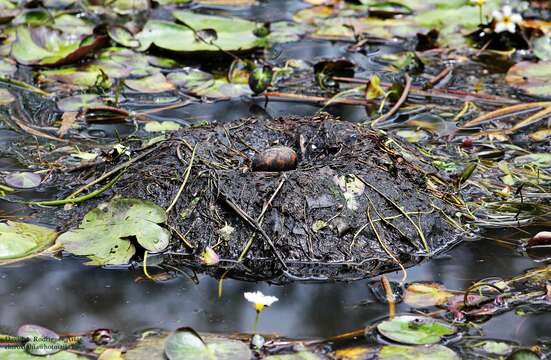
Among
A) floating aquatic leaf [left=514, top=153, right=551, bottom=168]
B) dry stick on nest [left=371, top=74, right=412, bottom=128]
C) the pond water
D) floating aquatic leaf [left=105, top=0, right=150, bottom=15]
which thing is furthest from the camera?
floating aquatic leaf [left=105, top=0, right=150, bottom=15]

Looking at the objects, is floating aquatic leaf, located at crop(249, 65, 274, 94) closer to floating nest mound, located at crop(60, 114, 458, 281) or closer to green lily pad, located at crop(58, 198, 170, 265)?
floating nest mound, located at crop(60, 114, 458, 281)

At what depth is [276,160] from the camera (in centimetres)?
369

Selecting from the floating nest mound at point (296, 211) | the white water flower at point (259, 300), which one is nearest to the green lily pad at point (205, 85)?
the floating nest mound at point (296, 211)

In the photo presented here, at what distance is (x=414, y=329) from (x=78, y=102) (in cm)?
280

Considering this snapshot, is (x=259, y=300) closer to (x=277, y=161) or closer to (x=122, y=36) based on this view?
(x=277, y=161)

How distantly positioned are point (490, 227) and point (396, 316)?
0.91 m

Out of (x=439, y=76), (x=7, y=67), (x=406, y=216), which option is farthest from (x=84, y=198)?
(x=439, y=76)

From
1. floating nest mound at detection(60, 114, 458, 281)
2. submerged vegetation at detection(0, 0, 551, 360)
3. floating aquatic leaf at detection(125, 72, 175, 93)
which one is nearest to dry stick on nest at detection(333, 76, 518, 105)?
submerged vegetation at detection(0, 0, 551, 360)

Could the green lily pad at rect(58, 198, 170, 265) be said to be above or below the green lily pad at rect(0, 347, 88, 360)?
above

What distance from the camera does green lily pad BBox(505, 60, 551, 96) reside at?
17.6 feet

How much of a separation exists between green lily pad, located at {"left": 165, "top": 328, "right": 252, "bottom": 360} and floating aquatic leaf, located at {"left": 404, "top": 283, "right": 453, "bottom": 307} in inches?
29.2

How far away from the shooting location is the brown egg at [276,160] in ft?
12.1

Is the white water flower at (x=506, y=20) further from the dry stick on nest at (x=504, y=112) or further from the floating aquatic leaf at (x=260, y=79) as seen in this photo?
the floating aquatic leaf at (x=260, y=79)

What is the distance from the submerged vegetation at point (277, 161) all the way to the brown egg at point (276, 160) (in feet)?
0.04
